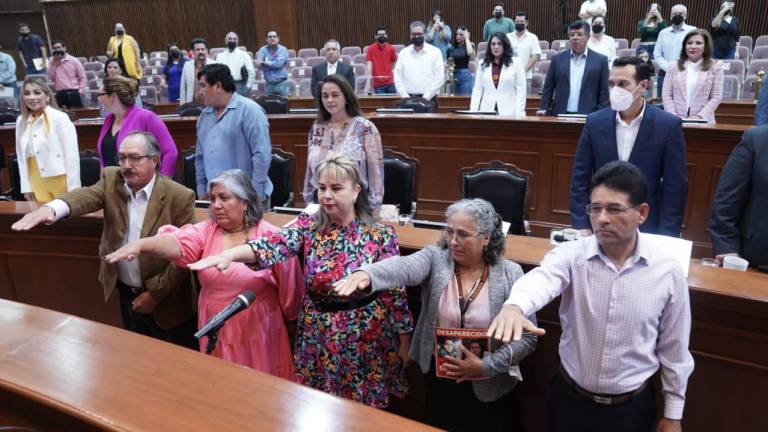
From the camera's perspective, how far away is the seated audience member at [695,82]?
3.91 m

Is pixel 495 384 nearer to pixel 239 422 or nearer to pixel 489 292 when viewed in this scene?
pixel 489 292

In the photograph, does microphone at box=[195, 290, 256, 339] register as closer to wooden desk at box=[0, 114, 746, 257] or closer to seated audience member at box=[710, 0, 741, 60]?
wooden desk at box=[0, 114, 746, 257]

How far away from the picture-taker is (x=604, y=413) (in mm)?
1514

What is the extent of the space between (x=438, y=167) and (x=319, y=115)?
1.92m

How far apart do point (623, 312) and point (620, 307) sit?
2 cm

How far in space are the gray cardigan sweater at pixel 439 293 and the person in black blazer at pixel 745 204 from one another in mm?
987

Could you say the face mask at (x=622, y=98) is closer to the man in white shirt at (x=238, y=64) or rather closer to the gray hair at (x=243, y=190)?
the gray hair at (x=243, y=190)

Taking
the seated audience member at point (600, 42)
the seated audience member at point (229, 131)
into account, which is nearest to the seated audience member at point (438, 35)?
the seated audience member at point (600, 42)

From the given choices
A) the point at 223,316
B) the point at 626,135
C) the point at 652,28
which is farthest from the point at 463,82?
the point at 223,316

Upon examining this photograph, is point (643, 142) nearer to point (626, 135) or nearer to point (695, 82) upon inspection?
point (626, 135)

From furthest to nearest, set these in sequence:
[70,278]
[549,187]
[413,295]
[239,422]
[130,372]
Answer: [549,187] < [70,278] < [413,295] < [130,372] < [239,422]

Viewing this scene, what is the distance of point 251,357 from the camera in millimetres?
1931

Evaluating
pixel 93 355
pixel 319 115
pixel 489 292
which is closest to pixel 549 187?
pixel 319 115

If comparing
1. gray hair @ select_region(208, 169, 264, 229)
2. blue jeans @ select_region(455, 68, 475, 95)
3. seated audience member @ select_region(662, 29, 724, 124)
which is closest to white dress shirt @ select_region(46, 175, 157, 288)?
gray hair @ select_region(208, 169, 264, 229)
